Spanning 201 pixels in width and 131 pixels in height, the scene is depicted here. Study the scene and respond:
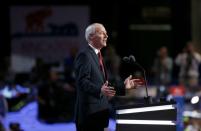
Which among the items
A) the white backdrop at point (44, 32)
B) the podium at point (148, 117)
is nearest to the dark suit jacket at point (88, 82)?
the podium at point (148, 117)

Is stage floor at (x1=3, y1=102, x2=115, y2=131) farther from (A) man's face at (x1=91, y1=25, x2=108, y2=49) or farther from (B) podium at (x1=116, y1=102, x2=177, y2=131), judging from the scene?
(B) podium at (x1=116, y1=102, x2=177, y2=131)

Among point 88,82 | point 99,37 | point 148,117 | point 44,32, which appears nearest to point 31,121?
point 44,32

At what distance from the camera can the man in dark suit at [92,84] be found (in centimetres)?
679

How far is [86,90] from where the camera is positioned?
6.72m

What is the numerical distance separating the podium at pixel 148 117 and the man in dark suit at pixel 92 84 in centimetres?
27

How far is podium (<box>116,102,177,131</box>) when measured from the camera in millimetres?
6676

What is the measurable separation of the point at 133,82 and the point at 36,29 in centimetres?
1066

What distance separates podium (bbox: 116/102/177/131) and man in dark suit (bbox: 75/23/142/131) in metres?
0.27

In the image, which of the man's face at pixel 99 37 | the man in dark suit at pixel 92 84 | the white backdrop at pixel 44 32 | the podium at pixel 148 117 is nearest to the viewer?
the podium at pixel 148 117

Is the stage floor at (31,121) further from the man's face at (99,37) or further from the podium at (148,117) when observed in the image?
the podium at (148,117)

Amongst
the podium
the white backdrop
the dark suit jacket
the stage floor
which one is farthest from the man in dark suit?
the white backdrop

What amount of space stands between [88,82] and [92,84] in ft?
0.14

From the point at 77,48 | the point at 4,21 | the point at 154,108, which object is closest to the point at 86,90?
the point at 154,108

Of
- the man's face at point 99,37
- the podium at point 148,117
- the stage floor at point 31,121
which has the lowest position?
the stage floor at point 31,121
